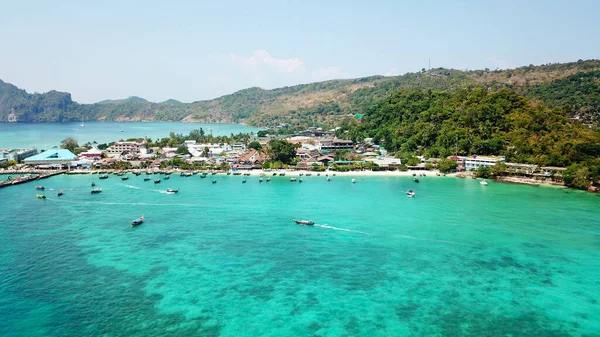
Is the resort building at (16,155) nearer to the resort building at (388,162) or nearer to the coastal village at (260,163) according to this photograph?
the coastal village at (260,163)

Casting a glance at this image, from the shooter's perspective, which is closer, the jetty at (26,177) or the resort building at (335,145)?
the jetty at (26,177)

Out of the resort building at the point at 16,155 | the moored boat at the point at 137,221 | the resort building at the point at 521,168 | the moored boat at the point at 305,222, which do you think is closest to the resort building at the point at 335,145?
the resort building at the point at 521,168

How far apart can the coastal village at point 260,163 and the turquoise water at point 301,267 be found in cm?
908

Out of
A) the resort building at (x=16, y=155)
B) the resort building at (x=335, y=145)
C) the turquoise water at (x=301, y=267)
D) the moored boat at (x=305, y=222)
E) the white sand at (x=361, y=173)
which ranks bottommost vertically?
the turquoise water at (x=301, y=267)

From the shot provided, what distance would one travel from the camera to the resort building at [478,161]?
4500cm

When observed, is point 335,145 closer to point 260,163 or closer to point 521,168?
point 260,163

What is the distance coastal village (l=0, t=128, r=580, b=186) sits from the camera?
143 ft

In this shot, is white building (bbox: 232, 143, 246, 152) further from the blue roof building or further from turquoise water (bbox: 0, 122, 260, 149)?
turquoise water (bbox: 0, 122, 260, 149)

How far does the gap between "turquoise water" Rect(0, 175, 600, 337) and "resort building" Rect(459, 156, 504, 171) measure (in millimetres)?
10686

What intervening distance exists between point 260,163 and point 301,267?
3269 cm

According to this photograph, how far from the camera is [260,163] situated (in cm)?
5244

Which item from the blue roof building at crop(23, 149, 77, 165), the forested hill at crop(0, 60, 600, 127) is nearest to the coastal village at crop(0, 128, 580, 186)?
the blue roof building at crop(23, 149, 77, 165)

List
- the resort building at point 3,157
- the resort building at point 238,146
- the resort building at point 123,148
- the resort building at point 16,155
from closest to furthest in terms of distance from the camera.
A: the resort building at point 3,157 < the resort building at point 16,155 < the resort building at point 123,148 < the resort building at point 238,146

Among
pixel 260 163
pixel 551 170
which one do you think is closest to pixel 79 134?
pixel 260 163
